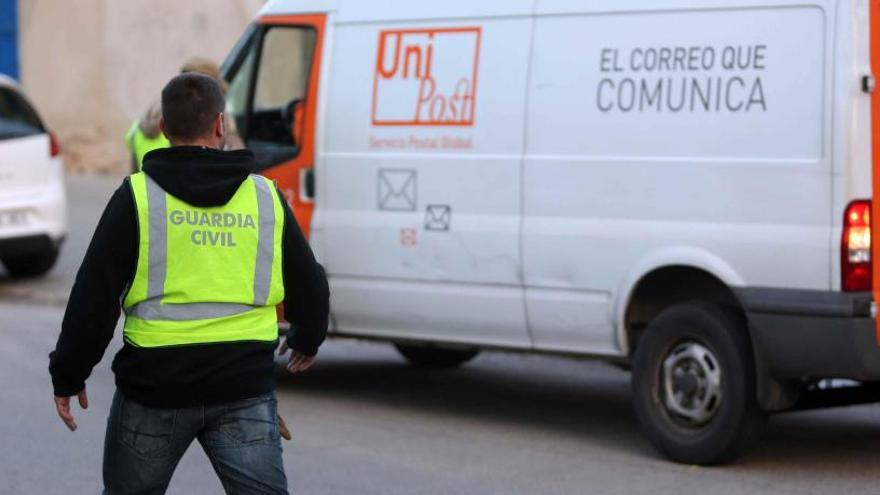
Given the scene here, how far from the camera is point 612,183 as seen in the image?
808 cm

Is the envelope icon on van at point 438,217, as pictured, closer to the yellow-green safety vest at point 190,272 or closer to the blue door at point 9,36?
the yellow-green safety vest at point 190,272

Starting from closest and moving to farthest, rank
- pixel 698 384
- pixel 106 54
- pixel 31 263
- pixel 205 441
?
pixel 205 441 < pixel 698 384 < pixel 31 263 < pixel 106 54

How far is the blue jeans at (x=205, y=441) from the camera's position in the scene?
172 inches

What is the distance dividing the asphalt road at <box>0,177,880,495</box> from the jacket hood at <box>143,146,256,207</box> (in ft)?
10.2

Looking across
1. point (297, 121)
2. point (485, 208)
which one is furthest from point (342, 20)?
point (485, 208)

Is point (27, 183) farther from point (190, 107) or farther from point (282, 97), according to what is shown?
point (190, 107)

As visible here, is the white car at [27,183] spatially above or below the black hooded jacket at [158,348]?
above

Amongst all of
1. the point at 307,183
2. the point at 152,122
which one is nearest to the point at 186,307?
the point at 307,183

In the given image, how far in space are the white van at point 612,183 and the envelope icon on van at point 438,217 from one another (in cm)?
1

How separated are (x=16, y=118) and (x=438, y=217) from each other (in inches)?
270

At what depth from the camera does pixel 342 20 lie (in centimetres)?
930

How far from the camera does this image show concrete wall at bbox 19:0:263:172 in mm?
22125

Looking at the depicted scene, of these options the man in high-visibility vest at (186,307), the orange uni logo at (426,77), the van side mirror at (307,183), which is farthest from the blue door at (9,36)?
the man in high-visibility vest at (186,307)

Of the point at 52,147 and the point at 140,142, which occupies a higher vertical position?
the point at 52,147
